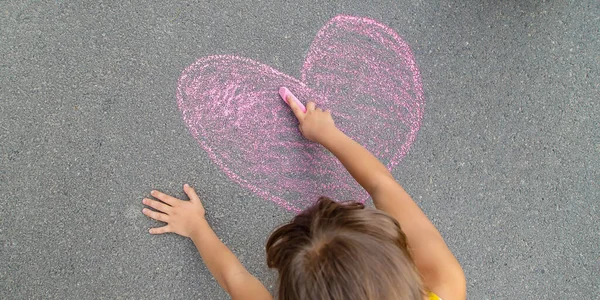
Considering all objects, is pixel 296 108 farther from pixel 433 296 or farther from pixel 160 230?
pixel 433 296

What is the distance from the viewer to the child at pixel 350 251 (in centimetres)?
92

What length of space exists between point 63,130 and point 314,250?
1.17 metres

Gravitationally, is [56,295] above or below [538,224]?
below

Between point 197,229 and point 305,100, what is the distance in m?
0.67

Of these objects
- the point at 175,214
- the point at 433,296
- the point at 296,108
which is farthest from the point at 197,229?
the point at 433,296

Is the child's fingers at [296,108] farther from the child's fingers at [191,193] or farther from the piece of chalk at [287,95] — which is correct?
the child's fingers at [191,193]

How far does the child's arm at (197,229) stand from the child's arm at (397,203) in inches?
20.9

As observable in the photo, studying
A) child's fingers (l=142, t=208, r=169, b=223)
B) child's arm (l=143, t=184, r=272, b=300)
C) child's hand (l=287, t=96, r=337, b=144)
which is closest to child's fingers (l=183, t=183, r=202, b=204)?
child's arm (l=143, t=184, r=272, b=300)

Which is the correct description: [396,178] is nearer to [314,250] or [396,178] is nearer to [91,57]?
[314,250]

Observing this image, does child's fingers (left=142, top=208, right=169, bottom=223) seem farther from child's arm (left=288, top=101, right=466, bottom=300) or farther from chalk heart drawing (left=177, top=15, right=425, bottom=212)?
child's arm (left=288, top=101, right=466, bottom=300)

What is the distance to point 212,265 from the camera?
57.4 inches

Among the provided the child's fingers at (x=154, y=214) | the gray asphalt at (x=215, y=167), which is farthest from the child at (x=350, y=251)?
the gray asphalt at (x=215, y=167)

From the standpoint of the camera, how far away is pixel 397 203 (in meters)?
1.39

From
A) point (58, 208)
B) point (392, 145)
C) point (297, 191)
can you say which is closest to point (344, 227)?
point (297, 191)
